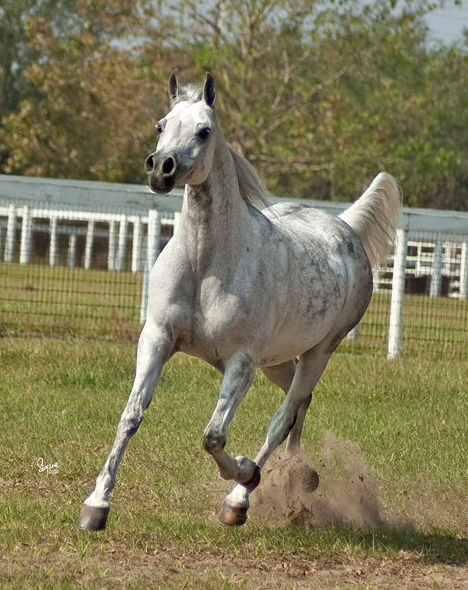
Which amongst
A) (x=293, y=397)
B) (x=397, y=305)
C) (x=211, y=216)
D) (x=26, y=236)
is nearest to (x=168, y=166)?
(x=211, y=216)

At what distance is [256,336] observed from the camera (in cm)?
601

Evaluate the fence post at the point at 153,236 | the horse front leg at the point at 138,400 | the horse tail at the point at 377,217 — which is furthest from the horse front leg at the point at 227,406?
the fence post at the point at 153,236

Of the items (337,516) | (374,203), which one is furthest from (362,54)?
(337,516)

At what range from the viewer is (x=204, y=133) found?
5656 mm

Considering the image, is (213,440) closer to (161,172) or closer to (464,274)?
(161,172)

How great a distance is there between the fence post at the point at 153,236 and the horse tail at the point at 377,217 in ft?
14.8

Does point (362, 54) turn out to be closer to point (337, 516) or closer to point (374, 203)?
point (374, 203)

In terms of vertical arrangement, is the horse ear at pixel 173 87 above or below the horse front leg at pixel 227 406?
above

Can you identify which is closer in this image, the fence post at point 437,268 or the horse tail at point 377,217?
the horse tail at point 377,217

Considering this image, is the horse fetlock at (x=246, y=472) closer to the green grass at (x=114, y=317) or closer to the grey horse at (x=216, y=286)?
the grey horse at (x=216, y=286)

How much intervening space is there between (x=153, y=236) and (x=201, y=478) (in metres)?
5.77

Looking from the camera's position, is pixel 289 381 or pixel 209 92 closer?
pixel 209 92

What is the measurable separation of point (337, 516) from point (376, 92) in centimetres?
2768

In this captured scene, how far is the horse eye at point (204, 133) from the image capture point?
563 centimetres
